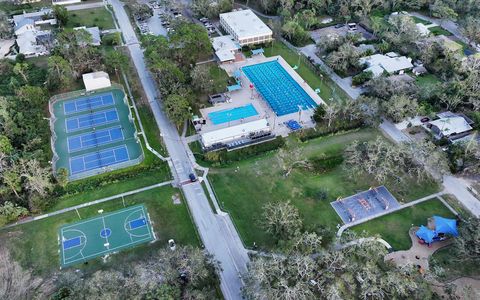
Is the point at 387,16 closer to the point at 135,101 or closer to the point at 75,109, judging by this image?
A: the point at 135,101

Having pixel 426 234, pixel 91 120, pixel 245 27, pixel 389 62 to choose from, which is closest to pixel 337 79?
pixel 389 62

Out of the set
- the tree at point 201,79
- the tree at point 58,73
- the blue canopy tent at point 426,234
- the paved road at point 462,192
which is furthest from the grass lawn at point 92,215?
the paved road at point 462,192

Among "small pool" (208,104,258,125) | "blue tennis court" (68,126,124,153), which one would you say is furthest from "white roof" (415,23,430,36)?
"blue tennis court" (68,126,124,153)

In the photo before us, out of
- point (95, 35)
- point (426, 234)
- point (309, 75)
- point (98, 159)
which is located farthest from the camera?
point (95, 35)

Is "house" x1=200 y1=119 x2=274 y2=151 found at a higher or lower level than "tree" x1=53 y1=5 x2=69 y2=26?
A: lower

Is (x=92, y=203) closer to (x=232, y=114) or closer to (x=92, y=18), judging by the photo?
(x=232, y=114)

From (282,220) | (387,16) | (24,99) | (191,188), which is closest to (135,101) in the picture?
(24,99)

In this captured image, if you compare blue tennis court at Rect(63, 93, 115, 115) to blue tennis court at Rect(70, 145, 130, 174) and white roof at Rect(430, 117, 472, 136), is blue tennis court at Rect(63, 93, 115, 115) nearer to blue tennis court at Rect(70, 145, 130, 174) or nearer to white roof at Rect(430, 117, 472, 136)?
blue tennis court at Rect(70, 145, 130, 174)

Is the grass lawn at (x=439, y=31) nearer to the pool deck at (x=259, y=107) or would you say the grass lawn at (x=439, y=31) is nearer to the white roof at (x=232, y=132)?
the pool deck at (x=259, y=107)
